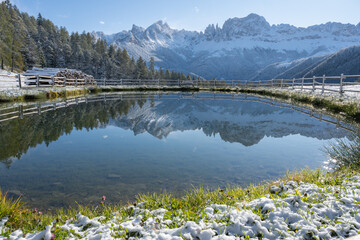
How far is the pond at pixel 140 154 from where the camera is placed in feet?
12.9

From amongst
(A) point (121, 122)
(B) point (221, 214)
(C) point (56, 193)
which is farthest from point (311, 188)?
(A) point (121, 122)

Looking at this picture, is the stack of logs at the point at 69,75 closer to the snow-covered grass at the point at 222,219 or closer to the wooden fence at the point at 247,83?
the wooden fence at the point at 247,83

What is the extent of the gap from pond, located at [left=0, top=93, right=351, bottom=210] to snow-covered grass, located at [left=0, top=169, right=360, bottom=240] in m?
0.68

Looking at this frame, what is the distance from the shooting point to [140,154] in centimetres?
574

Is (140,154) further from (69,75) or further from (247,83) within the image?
(247,83)

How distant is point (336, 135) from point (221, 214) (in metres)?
6.48

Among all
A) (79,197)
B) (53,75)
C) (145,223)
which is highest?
(53,75)

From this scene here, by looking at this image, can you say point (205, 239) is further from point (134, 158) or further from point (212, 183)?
point (134, 158)

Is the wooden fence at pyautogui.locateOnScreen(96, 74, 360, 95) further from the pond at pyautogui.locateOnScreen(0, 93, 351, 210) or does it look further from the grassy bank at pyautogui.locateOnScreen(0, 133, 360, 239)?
the grassy bank at pyautogui.locateOnScreen(0, 133, 360, 239)

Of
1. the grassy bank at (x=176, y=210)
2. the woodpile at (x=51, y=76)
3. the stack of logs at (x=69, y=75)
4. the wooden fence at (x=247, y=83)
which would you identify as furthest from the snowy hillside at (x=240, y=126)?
the stack of logs at (x=69, y=75)

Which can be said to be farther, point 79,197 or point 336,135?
point 336,135

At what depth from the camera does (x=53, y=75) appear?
1029 inches

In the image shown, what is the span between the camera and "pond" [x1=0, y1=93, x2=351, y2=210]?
3.94m

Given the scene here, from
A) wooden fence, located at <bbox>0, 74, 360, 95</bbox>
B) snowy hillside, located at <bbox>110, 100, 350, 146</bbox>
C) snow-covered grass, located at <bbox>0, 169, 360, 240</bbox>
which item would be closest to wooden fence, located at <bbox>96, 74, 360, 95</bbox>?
wooden fence, located at <bbox>0, 74, 360, 95</bbox>
